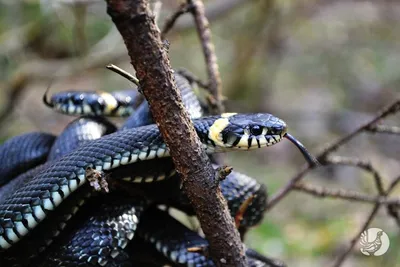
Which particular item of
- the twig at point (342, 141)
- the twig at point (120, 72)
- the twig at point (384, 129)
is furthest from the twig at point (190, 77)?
the twig at point (120, 72)

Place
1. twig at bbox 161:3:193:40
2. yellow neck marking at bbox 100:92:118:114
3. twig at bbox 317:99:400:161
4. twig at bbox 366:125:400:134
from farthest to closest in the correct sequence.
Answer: yellow neck marking at bbox 100:92:118:114 → twig at bbox 161:3:193:40 → twig at bbox 366:125:400:134 → twig at bbox 317:99:400:161

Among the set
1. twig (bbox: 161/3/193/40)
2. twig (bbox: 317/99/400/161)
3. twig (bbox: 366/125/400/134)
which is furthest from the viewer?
twig (bbox: 161/3/193/40)

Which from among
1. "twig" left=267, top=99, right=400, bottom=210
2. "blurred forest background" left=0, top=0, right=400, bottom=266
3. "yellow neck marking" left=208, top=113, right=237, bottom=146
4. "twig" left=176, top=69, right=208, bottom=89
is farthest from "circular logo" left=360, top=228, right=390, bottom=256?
"blurred forest background" left=0, top=0, right=400, bottom=266

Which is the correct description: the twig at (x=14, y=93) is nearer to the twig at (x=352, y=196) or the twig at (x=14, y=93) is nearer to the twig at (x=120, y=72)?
the twig at (x=352, y=196)

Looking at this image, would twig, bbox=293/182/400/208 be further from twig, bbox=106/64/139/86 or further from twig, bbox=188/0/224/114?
twig, bbox=106/64/139/86

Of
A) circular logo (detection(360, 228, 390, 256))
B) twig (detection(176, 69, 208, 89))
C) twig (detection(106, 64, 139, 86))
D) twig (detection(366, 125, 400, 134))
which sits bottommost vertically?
circular logo (detection(360, 228, 390, 256))

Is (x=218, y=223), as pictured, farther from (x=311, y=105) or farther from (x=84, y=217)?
(x=311, y=105)
